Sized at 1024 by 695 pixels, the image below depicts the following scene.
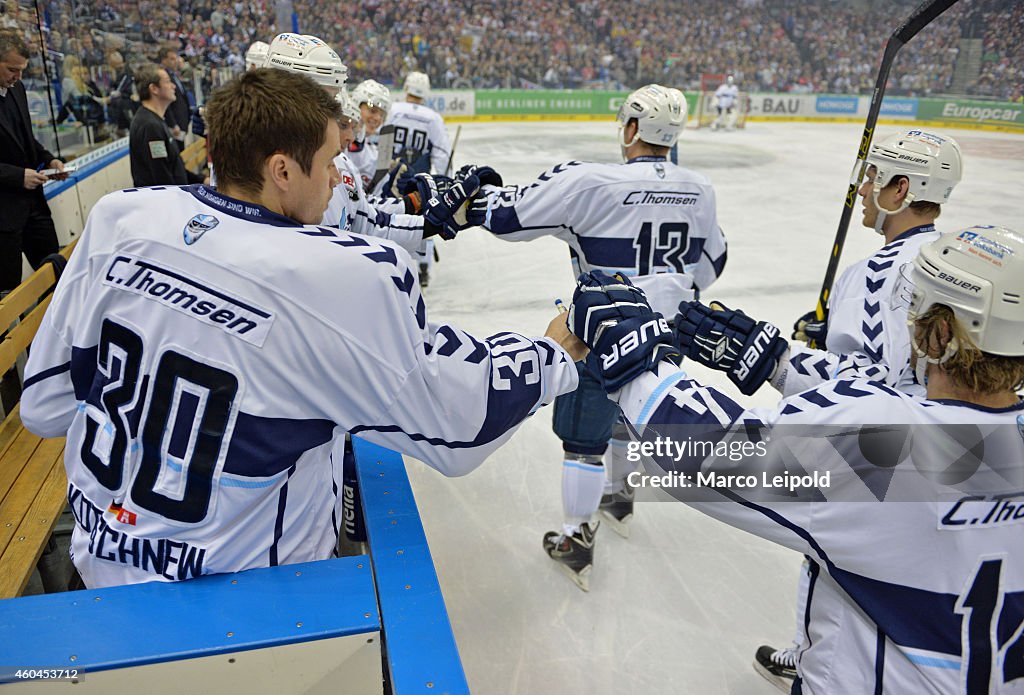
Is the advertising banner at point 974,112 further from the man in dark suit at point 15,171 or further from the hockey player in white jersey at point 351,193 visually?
the man in dark suit at point 15,171

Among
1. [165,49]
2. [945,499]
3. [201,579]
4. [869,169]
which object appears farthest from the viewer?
[165,49]

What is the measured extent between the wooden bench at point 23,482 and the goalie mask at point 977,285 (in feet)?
6.97

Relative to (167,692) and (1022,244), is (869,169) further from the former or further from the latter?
(167,692)

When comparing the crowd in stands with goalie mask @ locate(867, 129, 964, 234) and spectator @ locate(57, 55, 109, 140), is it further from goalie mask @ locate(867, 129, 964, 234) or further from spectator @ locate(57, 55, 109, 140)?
goalie mask @ locate(867, 129, 964, 234)

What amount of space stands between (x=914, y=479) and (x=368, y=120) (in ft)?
15.7

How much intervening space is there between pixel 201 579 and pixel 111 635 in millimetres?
170

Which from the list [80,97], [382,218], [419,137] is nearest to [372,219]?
[382,218]

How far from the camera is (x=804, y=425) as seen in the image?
4.05 feet

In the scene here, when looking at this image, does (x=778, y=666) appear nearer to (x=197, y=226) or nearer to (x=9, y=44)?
(x=197, y=226)

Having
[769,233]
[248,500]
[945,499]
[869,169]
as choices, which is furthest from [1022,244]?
[769,233]

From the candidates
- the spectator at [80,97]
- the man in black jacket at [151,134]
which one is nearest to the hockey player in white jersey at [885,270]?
the man in black jacket at [151,134]

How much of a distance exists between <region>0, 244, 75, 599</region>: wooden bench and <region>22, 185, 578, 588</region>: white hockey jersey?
79 cm

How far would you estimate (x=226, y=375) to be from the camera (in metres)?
1.21

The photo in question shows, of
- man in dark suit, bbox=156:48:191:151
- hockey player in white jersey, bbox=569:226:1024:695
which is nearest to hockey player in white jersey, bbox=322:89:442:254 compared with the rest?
hockey player in white jersey, bbox=569:226:1024:695
